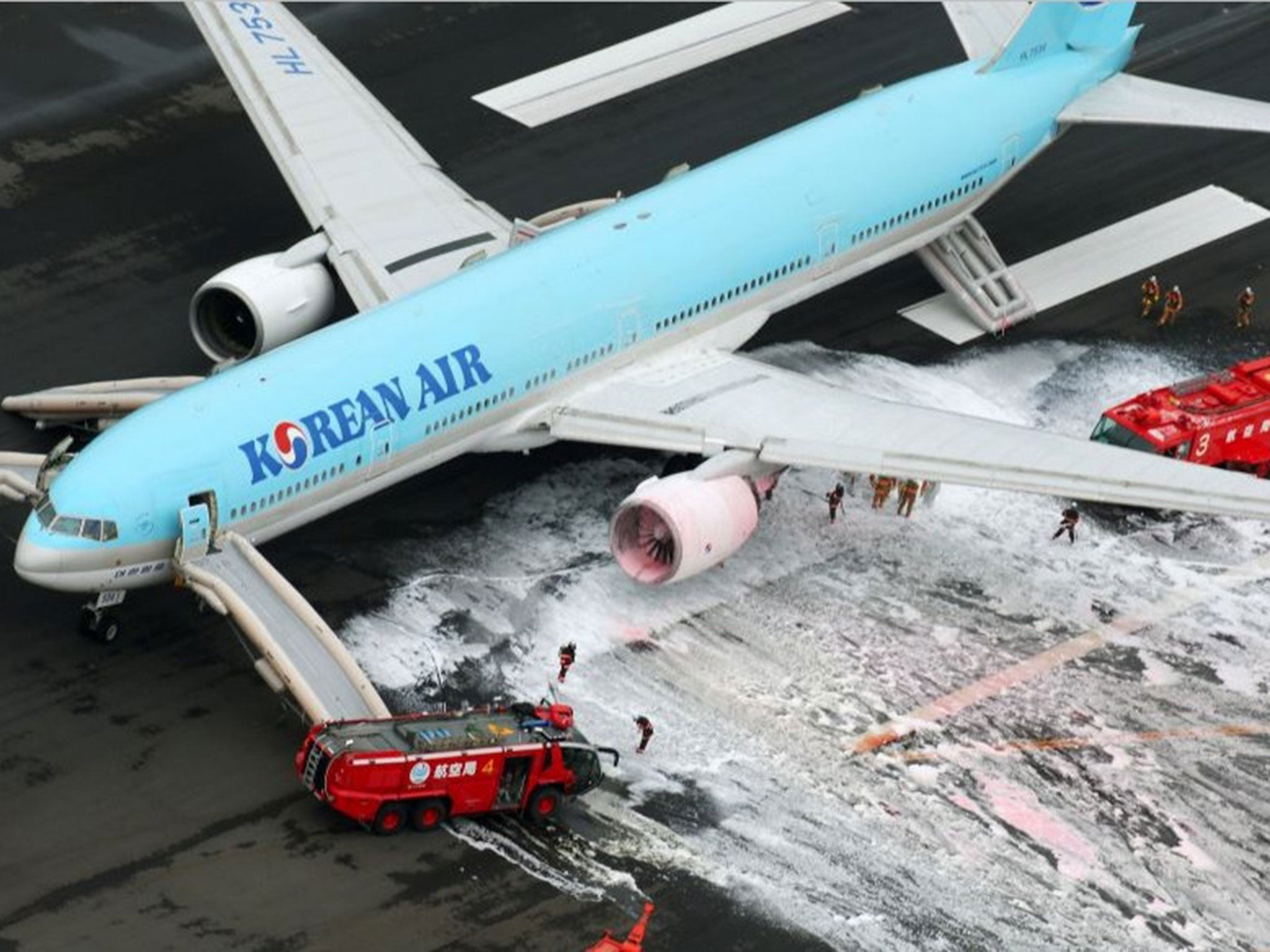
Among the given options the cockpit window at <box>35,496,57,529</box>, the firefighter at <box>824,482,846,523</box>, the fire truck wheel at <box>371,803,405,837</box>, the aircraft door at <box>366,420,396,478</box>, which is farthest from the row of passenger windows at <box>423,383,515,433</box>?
the fire truck wheel at <box>371,803,405,837</box>

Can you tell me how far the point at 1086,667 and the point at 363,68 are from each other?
29316mm

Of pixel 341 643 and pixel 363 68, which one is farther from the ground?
pixel 363 68

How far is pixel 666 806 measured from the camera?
44.9 m

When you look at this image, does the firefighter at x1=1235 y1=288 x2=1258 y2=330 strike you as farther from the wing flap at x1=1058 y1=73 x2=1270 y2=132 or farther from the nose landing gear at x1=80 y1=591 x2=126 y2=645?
the nose landing gear at x1=80 y1=591 x2=126 y2=645

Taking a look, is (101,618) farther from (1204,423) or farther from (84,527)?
(1204,423)

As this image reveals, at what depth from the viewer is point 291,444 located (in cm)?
4709

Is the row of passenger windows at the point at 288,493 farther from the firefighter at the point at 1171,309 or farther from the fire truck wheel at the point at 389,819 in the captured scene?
the firefighter at the point at 1171,309

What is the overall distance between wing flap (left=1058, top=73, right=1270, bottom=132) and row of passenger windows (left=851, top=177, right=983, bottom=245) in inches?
133

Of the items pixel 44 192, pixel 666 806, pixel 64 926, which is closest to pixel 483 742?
pixel 666 806

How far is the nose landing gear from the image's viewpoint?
154 ft

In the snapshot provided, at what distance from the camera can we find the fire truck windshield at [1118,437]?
54.3 metres

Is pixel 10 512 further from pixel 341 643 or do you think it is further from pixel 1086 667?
pixel 1086 667

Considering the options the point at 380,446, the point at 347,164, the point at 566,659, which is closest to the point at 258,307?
the point at 347,164

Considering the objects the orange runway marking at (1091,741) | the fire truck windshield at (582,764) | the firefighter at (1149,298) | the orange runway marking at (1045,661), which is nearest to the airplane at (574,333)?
the orange runway marking at (1045,661)
